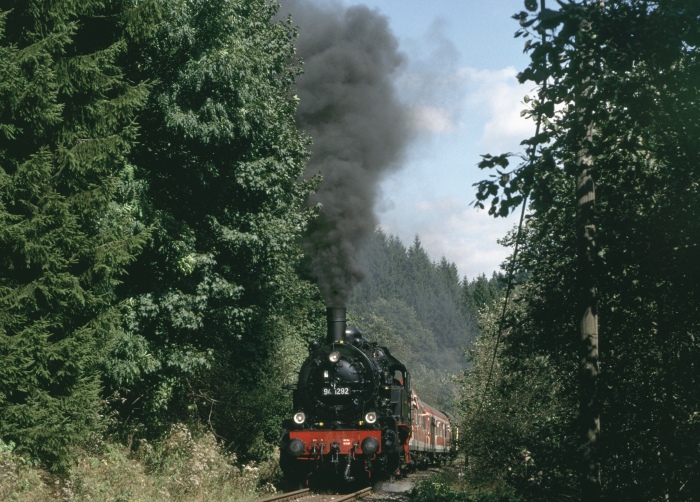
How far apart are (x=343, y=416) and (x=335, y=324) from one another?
85.5 inches

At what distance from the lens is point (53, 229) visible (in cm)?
1110

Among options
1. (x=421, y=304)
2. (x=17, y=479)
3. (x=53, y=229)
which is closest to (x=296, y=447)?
(x=17, y=479)

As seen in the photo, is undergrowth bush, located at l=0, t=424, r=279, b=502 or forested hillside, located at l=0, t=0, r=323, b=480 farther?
forested hillside, located at l=0, t=0, r=323, b=480

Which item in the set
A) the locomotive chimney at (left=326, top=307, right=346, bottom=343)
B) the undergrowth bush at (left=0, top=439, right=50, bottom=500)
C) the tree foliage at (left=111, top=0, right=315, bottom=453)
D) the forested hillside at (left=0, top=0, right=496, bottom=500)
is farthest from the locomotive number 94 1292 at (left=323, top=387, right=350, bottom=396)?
the undergrowth bush at (left=0, top=439, right=50, bottom=500)

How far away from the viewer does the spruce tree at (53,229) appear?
34.8 feet

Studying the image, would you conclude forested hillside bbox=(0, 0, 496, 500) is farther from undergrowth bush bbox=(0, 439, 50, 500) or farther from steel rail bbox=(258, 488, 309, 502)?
steel rail bbox=(258, 488, 309, 502)

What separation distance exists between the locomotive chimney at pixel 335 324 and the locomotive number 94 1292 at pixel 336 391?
118cm

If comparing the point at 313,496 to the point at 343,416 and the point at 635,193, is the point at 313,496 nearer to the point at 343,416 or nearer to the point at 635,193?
the point at 343,416

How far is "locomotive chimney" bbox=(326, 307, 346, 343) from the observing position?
17.0 metres

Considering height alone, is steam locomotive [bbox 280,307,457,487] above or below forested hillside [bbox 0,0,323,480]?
below

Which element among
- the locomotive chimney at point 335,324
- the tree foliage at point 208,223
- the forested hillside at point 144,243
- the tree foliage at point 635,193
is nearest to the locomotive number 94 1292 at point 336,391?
the locomotive chimney at point 335,324

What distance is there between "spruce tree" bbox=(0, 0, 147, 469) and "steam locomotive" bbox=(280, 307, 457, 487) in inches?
210

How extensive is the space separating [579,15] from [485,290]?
99.8m

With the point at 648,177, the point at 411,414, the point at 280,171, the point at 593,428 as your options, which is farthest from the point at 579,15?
the point at 411,414
